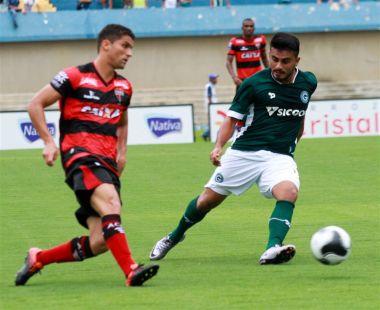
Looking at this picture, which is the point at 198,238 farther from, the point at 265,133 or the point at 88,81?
the point at 88,81

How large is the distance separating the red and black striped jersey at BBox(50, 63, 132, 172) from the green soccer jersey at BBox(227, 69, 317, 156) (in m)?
1.61

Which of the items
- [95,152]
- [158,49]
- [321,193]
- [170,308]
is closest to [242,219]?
[321,193]

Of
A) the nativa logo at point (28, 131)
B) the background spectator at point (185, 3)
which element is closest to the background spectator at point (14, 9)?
the background spectator at point (185, 3)

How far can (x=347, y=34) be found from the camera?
129 ft

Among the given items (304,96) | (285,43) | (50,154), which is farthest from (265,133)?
(50,154)

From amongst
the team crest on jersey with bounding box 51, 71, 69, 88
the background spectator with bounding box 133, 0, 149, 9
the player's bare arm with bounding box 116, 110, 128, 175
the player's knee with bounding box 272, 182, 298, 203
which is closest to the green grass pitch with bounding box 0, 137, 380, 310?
the player's knee with bounding box 272, 182, 298, 203

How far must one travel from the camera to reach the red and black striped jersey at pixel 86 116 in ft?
26.5

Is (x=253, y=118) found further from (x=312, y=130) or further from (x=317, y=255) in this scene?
(x=312, y=130)

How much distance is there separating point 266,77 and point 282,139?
54 centimetres

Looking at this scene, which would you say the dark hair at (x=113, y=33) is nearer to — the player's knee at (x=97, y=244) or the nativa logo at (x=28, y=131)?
the player's knee at (x=97, y=244)

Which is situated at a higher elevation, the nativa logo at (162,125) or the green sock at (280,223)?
the green sock at (280,223)

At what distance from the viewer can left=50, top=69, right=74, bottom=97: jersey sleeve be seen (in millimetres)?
8016

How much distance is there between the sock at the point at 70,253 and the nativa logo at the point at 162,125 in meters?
18.0

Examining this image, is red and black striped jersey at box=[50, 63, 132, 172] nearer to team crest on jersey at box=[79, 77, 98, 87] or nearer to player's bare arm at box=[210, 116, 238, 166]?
team crest on jersey at box=[79, 77, 98, 87]
